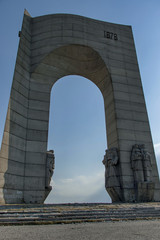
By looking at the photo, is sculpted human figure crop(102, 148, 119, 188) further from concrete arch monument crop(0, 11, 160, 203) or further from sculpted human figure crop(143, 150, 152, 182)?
sculpted human figure crop(143, 150, 152, 182)

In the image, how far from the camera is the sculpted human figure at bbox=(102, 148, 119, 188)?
13.5 meters

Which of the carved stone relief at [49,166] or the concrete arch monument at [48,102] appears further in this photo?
the carved stone relief at [49,166]

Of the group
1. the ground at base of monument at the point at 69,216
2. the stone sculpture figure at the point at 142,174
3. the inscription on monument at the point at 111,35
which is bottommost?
the ground at base of monument at the point at 69,216

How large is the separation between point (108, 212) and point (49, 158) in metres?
7.25

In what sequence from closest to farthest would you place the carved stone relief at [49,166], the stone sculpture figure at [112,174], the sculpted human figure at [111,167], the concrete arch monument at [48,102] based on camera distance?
the concrete arch monument at [48,102], the carved stone relief at [49,166], the stone sculpture figure at [112,174], the sculpted human figure at [111,167]

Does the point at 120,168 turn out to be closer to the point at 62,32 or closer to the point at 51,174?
the point at 51,174

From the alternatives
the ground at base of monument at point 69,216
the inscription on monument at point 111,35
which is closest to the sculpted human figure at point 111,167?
the ground at base of monument at point 69,216

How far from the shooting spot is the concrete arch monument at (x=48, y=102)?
12.7 meters

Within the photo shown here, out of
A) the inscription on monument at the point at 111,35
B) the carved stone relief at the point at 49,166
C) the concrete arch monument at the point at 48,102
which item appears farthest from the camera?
the inscription on monument at the point at 111,35

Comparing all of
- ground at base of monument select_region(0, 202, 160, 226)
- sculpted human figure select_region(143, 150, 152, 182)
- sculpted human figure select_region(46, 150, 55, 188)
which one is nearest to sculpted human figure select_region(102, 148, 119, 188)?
sculpted human figure select_region(143, 150, 152, 182)

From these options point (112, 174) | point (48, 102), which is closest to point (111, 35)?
point (48, 102)

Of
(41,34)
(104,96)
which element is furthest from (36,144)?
(41,34)

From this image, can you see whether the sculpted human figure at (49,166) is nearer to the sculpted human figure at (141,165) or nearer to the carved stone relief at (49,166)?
the carved stone relief at (49,166)

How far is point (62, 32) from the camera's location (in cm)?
1727
